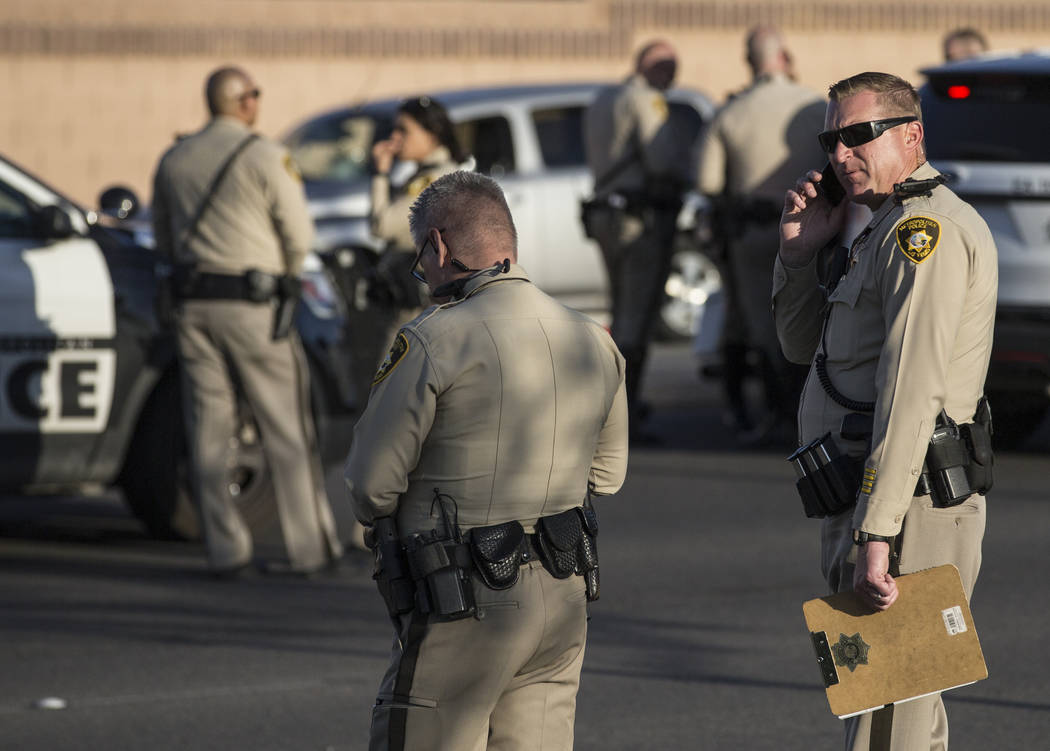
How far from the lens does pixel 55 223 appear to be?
763 cm

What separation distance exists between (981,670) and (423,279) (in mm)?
1380

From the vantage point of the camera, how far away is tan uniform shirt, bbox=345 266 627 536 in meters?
3.54

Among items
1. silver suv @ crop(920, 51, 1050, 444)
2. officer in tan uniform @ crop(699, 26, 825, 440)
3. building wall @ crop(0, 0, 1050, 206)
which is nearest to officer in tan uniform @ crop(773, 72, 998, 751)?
silver suv @ crop(920, 51, 1050, 444)

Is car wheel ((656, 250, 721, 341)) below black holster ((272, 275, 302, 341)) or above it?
below

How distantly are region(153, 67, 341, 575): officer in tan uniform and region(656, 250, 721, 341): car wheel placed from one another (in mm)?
8090

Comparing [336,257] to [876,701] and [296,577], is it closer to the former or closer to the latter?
[296,577]

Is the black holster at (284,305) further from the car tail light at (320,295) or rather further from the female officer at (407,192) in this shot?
the car tail light at (320,295)

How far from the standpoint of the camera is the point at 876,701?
3.68 m

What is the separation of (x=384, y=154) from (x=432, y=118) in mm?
344

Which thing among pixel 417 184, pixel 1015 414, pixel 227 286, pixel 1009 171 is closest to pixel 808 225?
pixel 417 184

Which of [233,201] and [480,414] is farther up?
Result: [480,414]

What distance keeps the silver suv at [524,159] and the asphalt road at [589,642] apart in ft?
19.1

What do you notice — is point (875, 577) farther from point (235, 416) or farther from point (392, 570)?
point (235, 416)

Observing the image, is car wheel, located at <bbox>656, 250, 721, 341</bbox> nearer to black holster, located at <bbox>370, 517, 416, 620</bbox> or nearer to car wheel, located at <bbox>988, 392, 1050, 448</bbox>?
car wheel, located at <bbox>988, 392, 1050, 448</bbox>
